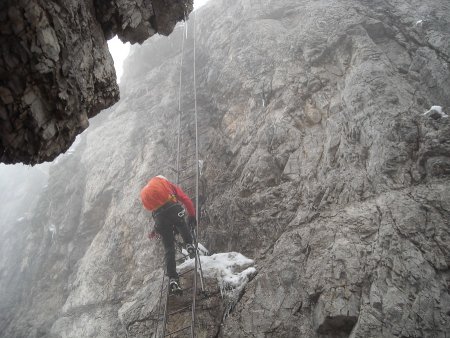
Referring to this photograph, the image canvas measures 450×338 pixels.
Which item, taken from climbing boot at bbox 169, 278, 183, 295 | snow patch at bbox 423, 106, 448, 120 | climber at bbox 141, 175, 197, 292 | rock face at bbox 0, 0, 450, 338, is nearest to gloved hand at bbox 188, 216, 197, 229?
climber at bbox 141, 175, 197, 292

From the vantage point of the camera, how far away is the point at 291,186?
6641 mm

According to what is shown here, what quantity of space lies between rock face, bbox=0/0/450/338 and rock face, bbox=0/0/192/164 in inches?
155

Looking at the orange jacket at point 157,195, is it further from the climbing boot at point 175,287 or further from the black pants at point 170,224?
the climbing boot at point 175,287

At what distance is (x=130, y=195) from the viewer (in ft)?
33.6

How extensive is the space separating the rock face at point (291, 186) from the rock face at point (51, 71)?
3948 millimetres

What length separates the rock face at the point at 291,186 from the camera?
4617mm

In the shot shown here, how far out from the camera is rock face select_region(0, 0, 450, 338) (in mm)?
4617

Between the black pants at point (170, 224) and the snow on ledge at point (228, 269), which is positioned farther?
the black pants at point (170, 224)

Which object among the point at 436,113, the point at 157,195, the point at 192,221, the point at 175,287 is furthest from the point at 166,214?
the point at 436,113

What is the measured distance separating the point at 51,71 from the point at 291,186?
193 inches

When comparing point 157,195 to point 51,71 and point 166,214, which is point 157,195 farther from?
point 51,71

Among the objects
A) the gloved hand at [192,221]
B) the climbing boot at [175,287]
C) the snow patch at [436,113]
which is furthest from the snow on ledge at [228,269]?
the snow patch at [436,113]

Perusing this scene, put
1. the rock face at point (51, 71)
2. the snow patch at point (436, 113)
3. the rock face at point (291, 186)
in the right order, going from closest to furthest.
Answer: the rock face at point (51, 71), the rock face at point (291, 186), the snow patch at point (436, 113)

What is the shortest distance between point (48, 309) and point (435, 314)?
10.9m
